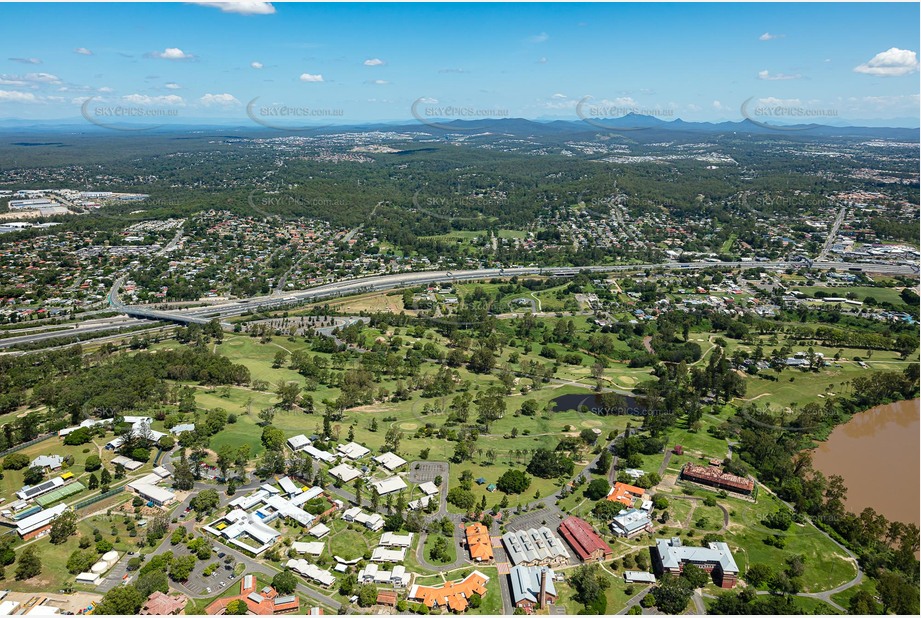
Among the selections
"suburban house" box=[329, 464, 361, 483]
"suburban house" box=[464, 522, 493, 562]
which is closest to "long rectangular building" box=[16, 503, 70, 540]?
"suburban house" box=[329, 464, 361, 483]

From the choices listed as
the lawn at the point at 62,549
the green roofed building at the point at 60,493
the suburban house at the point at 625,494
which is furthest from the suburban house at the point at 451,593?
the green roofed building at the point at 60,493

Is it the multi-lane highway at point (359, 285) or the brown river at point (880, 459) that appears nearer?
the brown river at point (880, 459)

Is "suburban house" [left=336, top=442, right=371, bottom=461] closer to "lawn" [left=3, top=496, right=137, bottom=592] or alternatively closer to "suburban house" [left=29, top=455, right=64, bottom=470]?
"lawn" [left=3, top=496, right=137, bottom=592]

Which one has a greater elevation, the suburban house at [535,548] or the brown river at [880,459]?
the suburban house at [535,548]

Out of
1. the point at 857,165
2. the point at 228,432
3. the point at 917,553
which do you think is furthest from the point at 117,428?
the point at 857,165

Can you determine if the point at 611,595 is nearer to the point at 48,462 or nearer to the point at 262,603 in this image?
the point at 262,603

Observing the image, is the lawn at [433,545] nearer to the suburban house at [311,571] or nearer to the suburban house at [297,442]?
the suburban house at [311,571]

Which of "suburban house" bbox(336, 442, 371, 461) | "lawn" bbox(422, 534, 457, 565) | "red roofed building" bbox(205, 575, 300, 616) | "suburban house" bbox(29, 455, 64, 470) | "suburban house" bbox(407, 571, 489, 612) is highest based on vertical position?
"suburban house" bbox(29, 455, 64, 470)

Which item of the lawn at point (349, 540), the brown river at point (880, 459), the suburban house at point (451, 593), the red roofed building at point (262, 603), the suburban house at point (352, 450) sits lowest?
the brown river at point (880, 459)

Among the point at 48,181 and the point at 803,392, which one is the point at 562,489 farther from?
the point at 48,181
